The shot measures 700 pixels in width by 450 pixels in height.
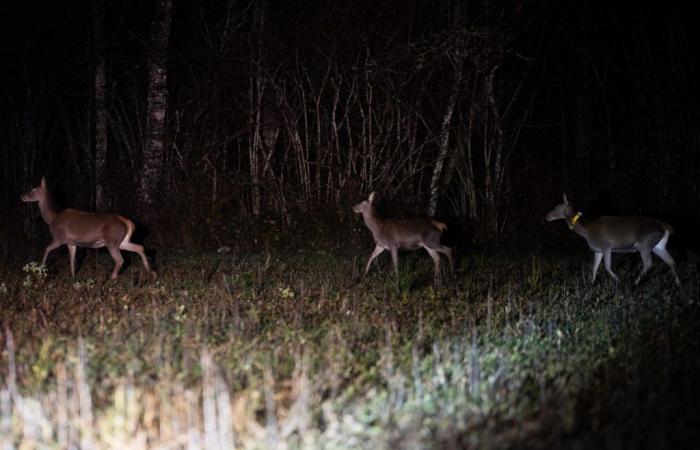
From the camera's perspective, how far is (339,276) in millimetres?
12000

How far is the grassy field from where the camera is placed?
15.8ft

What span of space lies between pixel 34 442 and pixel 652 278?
9.07 metres

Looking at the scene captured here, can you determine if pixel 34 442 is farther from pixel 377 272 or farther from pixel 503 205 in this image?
pixel 503 205

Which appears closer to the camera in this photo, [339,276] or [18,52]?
[339,276]

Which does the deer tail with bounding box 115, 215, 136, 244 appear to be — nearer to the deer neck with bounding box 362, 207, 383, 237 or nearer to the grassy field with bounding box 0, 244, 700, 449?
the grassy field with bounding box 0, 244, 700, 449

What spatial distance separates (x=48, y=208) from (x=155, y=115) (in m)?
3.88

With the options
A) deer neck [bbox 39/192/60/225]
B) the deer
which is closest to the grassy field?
the deer

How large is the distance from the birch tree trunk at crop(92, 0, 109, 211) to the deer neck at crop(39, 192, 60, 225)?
137 inches

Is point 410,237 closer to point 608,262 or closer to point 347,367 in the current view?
point 608,262

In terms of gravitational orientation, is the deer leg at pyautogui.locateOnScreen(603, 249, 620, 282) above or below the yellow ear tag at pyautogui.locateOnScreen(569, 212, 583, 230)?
below

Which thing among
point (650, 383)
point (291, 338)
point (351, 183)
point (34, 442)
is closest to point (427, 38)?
point (351, 183)

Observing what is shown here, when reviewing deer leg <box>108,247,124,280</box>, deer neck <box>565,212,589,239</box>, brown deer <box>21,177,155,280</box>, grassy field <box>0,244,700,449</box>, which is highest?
grassy field <box>0,244,700,449</box>

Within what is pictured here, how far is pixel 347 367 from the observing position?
6273mm

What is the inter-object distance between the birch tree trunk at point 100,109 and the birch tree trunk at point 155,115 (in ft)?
3.21
